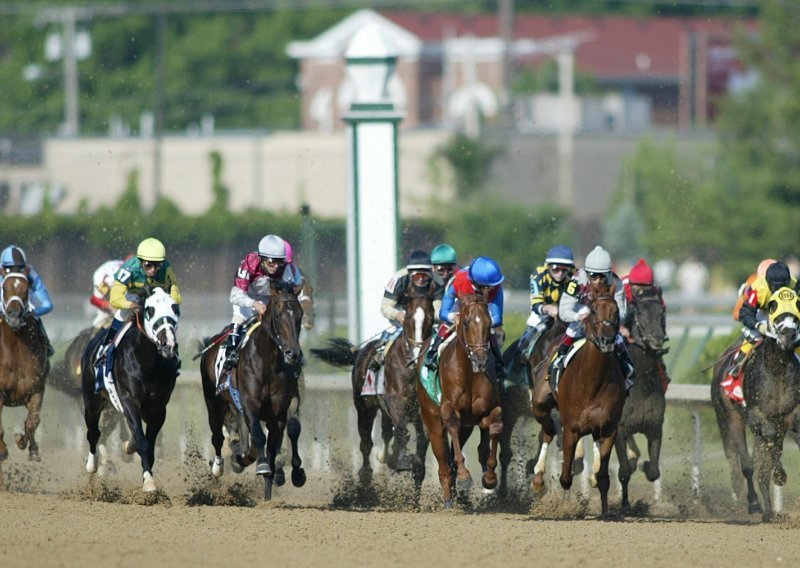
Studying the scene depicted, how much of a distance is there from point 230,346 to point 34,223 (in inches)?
757

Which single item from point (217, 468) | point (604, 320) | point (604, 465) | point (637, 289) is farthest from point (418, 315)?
point (217, 468)

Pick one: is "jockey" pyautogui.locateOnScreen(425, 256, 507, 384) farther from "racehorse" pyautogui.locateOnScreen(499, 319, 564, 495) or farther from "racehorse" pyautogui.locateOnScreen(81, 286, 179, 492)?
"racehorse" pyautogui.locateOnScreen(81, 286, 179, 492)

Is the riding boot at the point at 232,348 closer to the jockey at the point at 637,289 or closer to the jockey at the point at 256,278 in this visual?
the jockey at the point at 256,278

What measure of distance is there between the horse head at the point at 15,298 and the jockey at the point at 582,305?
14.7 ft

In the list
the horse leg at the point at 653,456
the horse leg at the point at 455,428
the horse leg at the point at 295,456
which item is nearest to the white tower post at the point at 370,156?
the horse leg at the point at 295,456

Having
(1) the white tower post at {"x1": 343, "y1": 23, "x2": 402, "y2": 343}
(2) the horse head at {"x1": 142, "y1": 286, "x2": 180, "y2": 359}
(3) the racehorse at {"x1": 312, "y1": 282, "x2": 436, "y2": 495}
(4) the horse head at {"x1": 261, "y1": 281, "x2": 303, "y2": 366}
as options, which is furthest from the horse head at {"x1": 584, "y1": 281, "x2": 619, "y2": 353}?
(1) the white tower post at {"x1": 343, "y1": 23, "x2": 402, "y2": 343}

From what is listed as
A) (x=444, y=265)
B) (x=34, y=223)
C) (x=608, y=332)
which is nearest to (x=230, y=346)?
(x=444, y=265)

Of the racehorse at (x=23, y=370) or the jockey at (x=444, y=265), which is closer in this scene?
the jockey at (x=444, y=265)

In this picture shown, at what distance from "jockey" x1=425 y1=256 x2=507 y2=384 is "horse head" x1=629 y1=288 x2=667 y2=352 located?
1.39 metres

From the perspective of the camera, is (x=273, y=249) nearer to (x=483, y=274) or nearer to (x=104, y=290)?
(x=483, y=274)

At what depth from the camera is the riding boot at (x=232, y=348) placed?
13375mm

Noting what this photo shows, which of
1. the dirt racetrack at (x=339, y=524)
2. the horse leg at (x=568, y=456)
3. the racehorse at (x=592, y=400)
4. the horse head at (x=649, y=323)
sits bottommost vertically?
the dirt racetrack at (x=339, y=524)

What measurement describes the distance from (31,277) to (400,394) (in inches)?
133

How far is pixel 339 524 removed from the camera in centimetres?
1183
